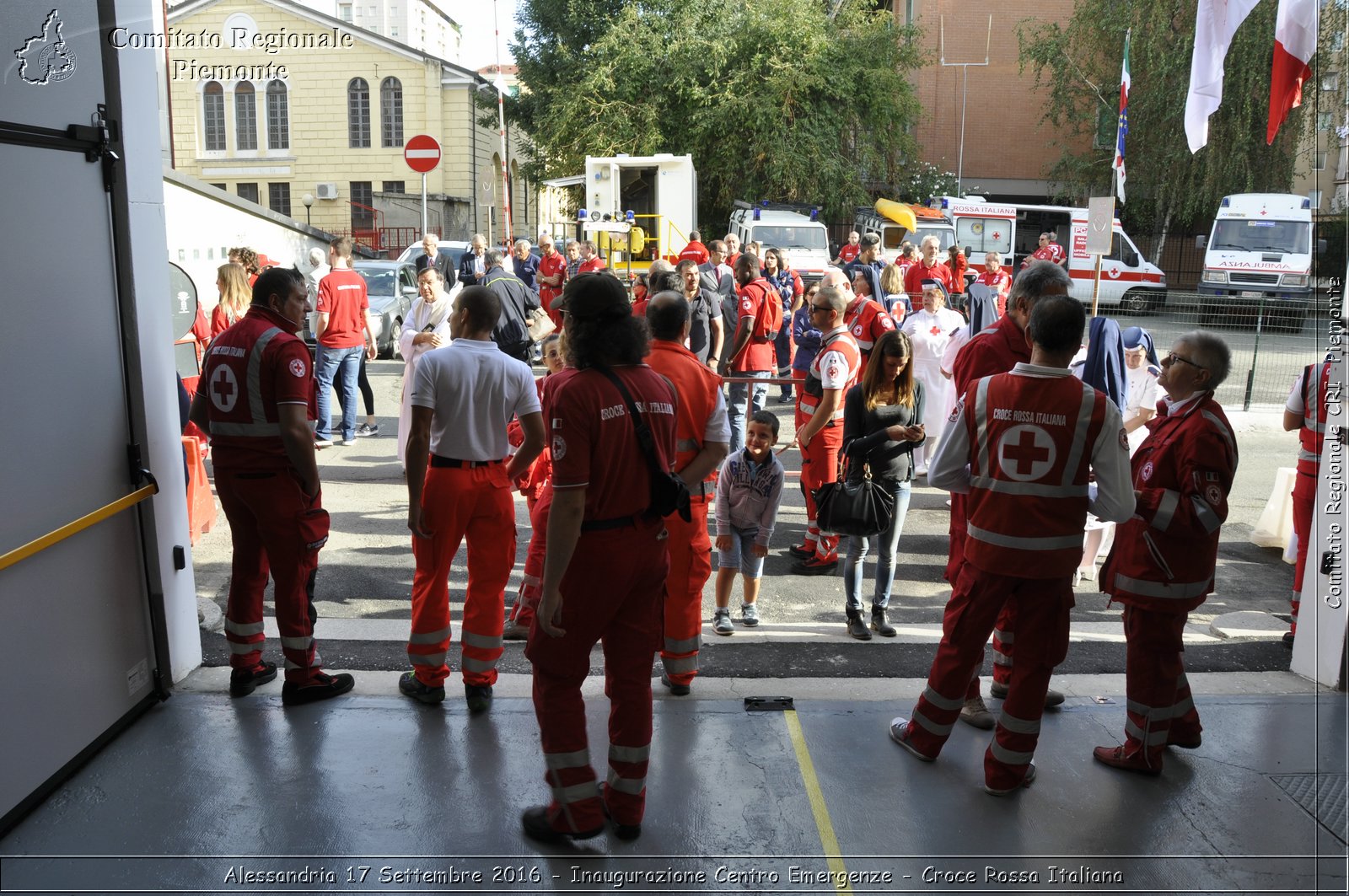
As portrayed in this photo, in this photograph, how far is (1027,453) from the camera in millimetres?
3896

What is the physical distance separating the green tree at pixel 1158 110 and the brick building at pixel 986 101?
1.80 meters

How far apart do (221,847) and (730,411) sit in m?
6.79

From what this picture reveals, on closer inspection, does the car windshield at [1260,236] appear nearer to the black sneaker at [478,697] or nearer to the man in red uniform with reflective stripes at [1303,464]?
the man in red uniform with reflective stripes at [1303,464]

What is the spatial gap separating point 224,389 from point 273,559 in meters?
0.79

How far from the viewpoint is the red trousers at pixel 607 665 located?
11.6 ft

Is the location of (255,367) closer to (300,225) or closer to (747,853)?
(747,853)

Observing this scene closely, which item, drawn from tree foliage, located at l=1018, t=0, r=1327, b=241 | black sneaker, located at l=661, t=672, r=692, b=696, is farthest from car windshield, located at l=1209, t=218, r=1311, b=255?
black sneaker, located at l=661, t=672, r=692, b=696

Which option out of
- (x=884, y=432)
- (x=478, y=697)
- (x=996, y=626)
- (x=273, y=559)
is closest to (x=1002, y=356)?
(x=884, y=432)

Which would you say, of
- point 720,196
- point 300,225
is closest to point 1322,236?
point 300,225

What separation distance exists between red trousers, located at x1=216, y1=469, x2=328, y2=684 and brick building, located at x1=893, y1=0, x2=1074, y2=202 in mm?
36538

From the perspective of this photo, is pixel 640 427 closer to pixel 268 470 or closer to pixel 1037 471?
pixel 1037 471

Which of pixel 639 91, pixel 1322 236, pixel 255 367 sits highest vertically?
pixel 639 91

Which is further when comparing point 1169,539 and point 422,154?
point 422,154

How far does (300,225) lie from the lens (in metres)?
27.3
